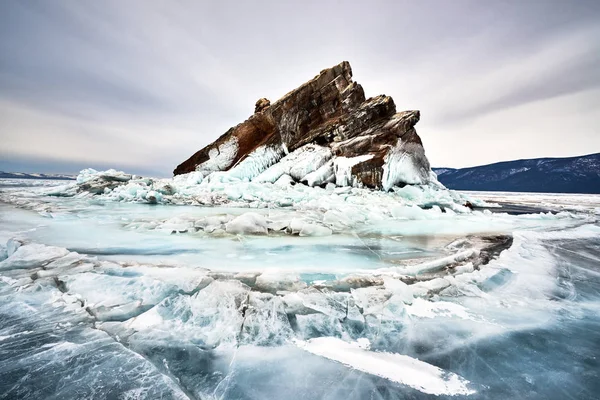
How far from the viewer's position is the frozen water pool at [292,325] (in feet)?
3.00

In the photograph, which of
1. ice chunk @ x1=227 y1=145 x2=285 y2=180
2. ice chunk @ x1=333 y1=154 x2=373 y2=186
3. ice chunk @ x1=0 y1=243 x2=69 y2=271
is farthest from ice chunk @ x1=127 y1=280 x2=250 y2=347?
ice chunk @ x1=227 y1=145 x2=285 y2=180

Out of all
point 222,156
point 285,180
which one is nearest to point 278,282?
point 285,180

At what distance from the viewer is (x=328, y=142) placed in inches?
459

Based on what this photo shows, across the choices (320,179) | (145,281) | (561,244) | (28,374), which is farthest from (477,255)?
(320,179)

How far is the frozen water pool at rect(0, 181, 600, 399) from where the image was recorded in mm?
Answer: 913

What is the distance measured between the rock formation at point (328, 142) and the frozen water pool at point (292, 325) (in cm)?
792

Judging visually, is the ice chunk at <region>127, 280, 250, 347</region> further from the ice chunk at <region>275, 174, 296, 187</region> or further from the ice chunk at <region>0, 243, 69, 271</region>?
the ice chunk at <region>275, 174, 296, 187</region>

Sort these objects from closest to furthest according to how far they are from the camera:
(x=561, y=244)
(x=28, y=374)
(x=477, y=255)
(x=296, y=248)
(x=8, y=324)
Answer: (x=28, y=374)
(x=8, y=324)
(x=477, y=255)
(x=296, y=248)
(x=561, y=244)

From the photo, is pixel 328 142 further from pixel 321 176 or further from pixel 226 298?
pixel 226 298

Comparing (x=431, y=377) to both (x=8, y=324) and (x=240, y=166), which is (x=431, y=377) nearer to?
(x=8, y=324)

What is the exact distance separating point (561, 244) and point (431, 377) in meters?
3.56

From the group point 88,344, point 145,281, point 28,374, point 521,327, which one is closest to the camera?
point 28,374

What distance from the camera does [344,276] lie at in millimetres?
1946

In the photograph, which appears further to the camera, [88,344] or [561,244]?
[561,244]
